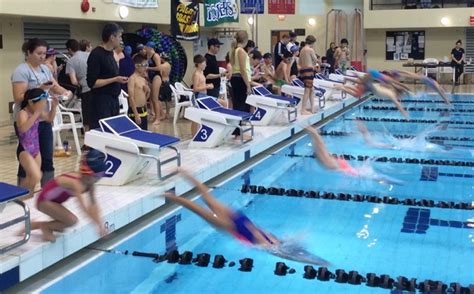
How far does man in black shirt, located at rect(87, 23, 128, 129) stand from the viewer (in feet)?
19.2

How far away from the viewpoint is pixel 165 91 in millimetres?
11727

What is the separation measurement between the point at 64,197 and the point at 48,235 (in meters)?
0.36

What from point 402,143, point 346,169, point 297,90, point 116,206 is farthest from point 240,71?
point 116,206

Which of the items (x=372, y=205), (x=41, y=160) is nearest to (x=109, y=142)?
(x=41, y=160)

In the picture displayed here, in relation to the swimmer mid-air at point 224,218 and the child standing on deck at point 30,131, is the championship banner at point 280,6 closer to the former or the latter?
the child standing on deck at point 30,131

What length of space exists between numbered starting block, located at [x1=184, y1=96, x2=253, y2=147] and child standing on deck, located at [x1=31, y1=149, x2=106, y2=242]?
3461 millimetres

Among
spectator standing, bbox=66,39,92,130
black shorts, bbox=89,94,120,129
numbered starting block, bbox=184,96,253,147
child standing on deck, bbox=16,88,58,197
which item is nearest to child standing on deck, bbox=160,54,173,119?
spectator standing, bbox=66,39,92,130

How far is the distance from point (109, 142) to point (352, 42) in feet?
67.5

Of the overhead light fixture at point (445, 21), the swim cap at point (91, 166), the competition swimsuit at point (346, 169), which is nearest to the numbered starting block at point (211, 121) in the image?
the competition swimsuit at point (346, 169)

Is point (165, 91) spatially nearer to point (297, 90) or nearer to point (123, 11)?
point (297, 90)

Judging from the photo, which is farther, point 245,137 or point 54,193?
point 245,137

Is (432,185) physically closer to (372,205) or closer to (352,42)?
(372,205)

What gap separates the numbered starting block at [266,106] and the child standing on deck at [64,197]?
5658mm

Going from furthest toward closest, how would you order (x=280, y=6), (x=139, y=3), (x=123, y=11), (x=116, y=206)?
(x=280, y=6)
(x=139, y=3)
(x=123, y=11)
(x=116, y=206)
